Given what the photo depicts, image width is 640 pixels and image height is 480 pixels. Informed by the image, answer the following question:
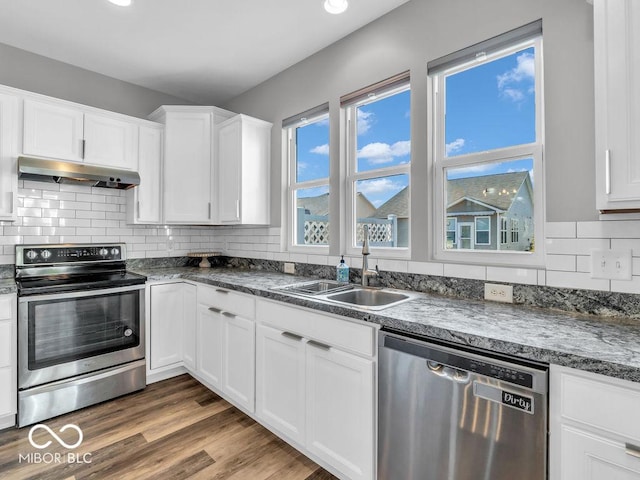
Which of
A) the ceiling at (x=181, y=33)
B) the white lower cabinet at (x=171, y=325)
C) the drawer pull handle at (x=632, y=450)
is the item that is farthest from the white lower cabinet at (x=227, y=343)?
the ceiling at (x=181, y=33)

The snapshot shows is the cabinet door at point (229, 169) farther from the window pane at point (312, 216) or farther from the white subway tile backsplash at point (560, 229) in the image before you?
the white subway tile backsplash at point (560, 229)

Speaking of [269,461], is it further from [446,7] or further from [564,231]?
[446,7]

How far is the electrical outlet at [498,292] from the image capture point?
5.53 feet

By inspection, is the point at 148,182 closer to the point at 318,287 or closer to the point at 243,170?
the point at 243,170

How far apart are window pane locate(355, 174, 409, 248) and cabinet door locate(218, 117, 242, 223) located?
112 cm

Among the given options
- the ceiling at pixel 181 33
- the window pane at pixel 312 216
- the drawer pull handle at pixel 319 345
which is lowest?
the drawer pull handle at pixel 319 345

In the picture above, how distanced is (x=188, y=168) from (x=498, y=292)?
274cm

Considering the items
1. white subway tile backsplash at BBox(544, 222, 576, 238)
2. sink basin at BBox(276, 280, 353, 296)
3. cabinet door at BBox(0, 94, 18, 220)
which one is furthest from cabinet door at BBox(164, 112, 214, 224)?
white subway tile backsplash at BBox(544, 222, 576, 238)

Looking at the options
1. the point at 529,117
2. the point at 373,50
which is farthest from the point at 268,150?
the point at 529,117

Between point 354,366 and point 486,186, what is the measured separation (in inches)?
48.9

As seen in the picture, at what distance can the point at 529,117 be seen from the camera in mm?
1752

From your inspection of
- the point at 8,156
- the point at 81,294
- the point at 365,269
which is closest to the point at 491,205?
the point at 365,269

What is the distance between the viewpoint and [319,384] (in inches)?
68.0

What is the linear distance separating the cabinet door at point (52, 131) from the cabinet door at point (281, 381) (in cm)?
206
